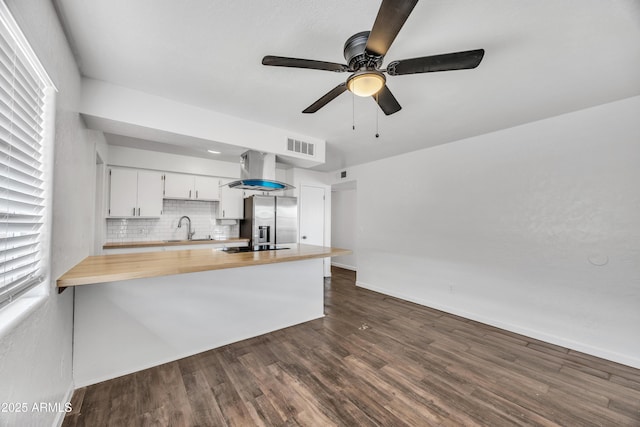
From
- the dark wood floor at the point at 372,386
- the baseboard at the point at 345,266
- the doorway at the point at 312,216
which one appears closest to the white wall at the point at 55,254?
the dark wood floor at the point at 372,386

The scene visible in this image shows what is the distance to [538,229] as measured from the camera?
9.34 feet

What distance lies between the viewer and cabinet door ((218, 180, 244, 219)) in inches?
187

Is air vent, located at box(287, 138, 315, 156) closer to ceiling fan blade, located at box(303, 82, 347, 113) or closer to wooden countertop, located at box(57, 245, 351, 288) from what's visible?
ceiling fan blade, located at box(303, 82, 347, 113)

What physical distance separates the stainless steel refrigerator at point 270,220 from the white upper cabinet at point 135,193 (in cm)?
146

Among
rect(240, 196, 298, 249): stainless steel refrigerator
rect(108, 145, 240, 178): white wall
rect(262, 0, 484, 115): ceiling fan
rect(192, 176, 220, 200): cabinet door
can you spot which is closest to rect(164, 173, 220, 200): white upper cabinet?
rect(192, 176, 220, 200): cabinet door

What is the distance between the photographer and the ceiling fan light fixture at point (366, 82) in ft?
4.89

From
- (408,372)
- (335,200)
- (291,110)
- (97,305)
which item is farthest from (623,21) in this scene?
(335,200)

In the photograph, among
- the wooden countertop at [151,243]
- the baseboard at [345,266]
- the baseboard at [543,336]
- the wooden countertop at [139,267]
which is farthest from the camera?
the baseboard at [345,266]

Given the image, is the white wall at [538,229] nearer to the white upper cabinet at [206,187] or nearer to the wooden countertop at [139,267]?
the wooden countertop at [139,267]

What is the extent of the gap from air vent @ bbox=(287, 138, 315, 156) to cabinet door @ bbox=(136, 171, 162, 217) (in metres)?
2.47

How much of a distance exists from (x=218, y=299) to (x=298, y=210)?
2804 millimetres

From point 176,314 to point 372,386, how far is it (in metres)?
1.84

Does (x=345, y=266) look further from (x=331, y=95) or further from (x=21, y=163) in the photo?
(x=21, y=163)

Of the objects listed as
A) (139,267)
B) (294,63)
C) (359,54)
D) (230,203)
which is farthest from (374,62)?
(230,203)
